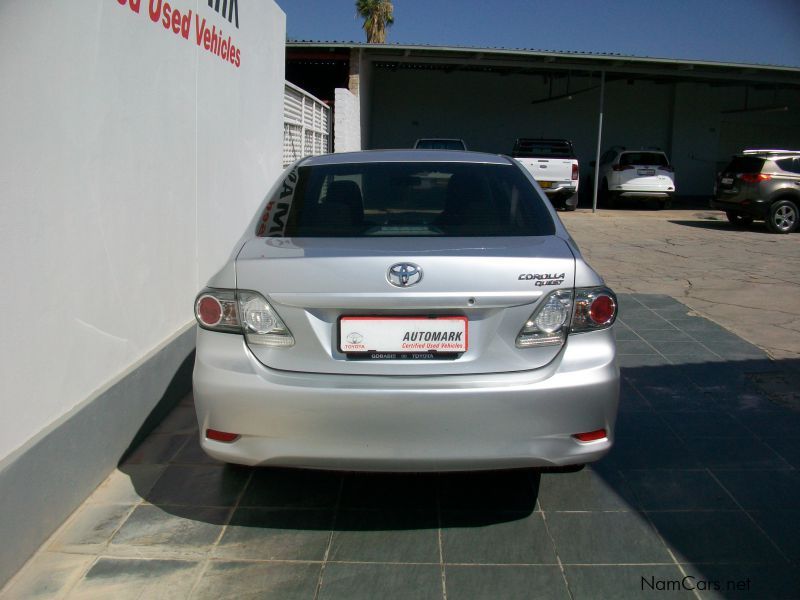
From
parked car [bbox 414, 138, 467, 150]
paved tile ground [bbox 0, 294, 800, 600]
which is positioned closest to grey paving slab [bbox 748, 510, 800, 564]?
paved tile ground [bbox 0, 294, 800, 600]

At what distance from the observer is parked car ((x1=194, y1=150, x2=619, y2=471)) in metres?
2.92

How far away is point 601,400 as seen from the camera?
9.96 ft

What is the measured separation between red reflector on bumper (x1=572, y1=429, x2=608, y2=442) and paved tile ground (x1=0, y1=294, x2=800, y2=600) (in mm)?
486

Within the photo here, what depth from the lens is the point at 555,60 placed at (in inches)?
833

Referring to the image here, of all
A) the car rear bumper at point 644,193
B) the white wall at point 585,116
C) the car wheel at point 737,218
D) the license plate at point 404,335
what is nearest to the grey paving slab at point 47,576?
the license plate at point 404,335

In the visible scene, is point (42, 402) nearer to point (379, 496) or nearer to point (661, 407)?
point (379, 496)

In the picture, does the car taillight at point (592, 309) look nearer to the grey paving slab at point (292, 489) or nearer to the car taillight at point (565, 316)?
the car taillight at point (565, 316)

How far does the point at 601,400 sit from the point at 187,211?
3235 mm

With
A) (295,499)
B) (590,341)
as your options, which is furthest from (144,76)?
(590,341)

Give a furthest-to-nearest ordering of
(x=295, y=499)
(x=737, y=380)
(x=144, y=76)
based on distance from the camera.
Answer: (x=737, y=380) → (x=144, y=76) → (x=295, y=499)

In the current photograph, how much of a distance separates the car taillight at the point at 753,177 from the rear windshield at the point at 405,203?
1368 cm

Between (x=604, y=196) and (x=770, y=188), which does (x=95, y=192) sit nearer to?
(x=770, y=188)

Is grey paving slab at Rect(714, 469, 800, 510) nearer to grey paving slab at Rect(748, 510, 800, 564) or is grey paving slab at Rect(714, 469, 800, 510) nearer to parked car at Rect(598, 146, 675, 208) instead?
grey paving slab at Rect(748, 510, 800, 564)

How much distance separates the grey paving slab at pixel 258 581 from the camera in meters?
2.85
